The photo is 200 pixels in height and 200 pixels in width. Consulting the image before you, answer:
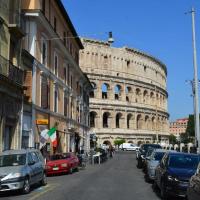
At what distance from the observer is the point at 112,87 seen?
98.2 m

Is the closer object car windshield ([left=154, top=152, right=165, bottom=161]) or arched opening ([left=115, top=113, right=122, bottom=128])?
car windshield ([left=154, top=152, right=165, bottom=161])

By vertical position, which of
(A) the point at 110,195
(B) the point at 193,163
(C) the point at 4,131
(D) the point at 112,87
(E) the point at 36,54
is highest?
(D) the point at 112,87

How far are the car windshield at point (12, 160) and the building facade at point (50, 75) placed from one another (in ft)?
34.8

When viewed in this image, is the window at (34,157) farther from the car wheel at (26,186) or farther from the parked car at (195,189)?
the parked car at (195,189)

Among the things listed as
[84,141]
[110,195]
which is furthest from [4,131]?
[84,141]

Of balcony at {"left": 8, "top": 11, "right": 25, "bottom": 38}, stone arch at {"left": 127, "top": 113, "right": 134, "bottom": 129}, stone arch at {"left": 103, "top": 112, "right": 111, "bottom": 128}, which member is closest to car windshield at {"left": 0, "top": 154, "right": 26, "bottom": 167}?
balcony at {"left": 8, "top": 11, "right": 25, "bottom": 38}

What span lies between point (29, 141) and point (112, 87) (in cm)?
6910

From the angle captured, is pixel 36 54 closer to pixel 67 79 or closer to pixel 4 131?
pixel 4 131

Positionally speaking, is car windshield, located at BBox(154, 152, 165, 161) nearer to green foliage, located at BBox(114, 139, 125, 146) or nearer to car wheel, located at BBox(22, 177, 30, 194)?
car wheel, located at BBox(22, 177, 30, 194)

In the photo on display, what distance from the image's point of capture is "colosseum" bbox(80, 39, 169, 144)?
95938 mm

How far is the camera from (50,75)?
35.2 metres

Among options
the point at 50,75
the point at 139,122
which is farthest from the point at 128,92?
the point at 50,75

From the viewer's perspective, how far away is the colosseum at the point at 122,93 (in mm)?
95938

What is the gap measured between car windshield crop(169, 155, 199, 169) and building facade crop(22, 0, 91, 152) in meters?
14.2
